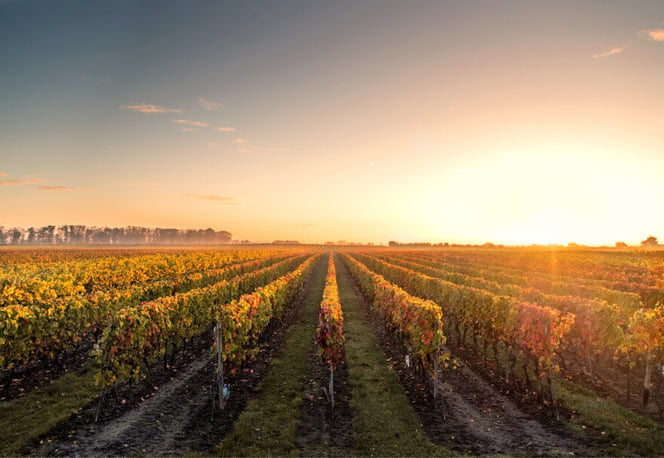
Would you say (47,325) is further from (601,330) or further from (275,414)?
(601,330)

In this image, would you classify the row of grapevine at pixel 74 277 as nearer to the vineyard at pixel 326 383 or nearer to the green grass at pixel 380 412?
the vineyard at pixel 326 383

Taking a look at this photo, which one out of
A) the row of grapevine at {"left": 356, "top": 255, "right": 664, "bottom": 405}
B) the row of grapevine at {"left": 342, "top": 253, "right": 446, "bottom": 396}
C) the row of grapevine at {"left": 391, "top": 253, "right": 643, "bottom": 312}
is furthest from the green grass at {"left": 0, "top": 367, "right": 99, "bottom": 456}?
the row of grapevine at {"left": 391, "top": 253, "right": 643, "bottom": 312}

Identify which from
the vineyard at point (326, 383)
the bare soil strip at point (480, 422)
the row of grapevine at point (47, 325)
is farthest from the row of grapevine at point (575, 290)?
the row of grapevine at point (47, 325)

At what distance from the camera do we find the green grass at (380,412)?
7402 mm

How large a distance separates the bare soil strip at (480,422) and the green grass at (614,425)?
22.1 inches

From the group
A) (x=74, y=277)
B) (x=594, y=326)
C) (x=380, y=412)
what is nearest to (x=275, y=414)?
(x=380, y=412)

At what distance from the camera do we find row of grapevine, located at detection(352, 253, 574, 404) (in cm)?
972

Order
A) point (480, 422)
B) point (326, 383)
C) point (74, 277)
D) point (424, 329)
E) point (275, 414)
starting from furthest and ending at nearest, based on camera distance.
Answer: point (74, 277) → point (326, 383) → point (424, 329) → point (275, 414) → point (480, 422)

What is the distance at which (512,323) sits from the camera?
11320mm

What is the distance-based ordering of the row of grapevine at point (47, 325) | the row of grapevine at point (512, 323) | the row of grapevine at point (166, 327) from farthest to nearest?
the row of grapevine at point (47, 325)
the row of grapevine at point (512, 323)
the row of grapevine at point (166, 327)

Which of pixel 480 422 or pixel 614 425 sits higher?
pixel 614 425

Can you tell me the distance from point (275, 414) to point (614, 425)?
26.4ft

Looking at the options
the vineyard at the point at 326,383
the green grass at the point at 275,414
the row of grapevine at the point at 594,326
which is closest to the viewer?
the green grass at the point at 275,414

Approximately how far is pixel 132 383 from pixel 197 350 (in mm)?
3651
